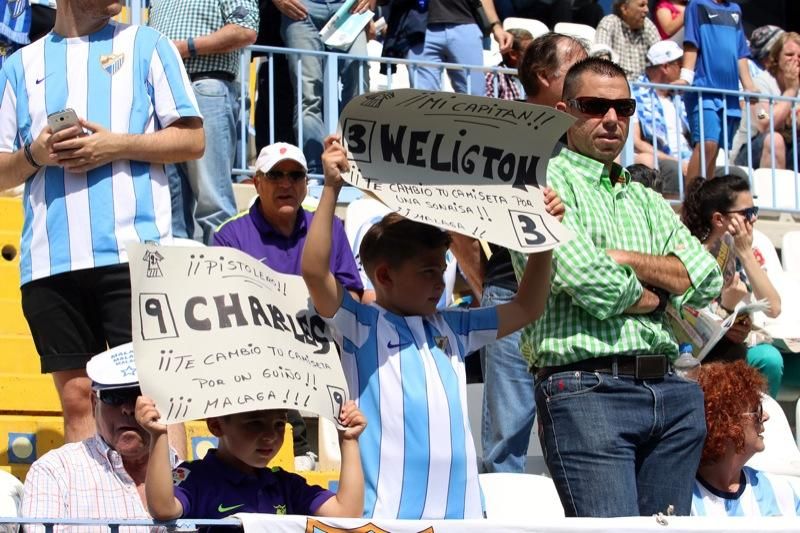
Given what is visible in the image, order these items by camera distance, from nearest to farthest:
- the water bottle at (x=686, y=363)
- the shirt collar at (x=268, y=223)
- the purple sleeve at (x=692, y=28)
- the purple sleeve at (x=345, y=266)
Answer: the water bottle at (x=686, y=363) < the purple sleeve at (x=345, y=266) < the shirt collar at (x=268, y=223) < the purple sleeve at (x=692, y=28)

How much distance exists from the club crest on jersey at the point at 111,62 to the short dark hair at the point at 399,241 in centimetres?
115

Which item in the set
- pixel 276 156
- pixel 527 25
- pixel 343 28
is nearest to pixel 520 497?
pixel 276 156

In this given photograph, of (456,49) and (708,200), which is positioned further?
(456,49)

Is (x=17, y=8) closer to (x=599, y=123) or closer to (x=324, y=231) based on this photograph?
(x=599, y=123)

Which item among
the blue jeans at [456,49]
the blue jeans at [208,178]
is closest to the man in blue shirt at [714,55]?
the blue jeans at [456,49]

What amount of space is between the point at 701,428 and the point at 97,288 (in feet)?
6.39

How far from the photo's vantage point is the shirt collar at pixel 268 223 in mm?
6684

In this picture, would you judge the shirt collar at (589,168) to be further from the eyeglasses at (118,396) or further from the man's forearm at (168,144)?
the eyeglasses at (118,396)

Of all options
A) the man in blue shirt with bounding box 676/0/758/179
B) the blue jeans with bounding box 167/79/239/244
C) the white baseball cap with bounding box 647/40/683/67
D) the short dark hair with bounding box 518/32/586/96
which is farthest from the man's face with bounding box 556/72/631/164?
the white baseball cap with bounding box 647/40/683/67

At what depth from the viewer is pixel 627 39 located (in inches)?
468

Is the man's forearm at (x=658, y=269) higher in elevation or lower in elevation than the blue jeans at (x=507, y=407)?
higher

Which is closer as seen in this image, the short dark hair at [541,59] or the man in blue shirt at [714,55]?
the short dark hair at [541,59]

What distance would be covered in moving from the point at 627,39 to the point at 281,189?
5.78m

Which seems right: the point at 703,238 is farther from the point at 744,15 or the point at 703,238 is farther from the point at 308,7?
the point at 744,15
